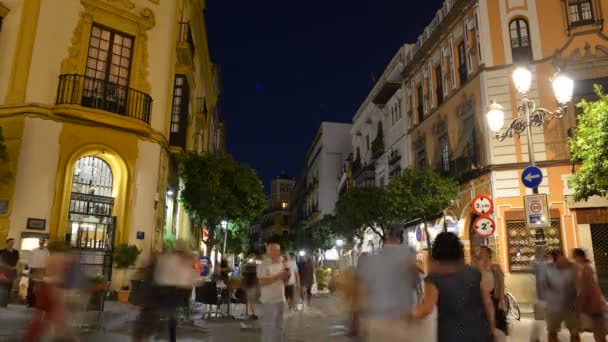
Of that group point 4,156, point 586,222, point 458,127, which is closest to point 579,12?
point 458,127

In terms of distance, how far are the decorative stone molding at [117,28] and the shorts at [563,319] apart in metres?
14.4

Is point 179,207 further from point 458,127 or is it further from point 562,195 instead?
point 562,195

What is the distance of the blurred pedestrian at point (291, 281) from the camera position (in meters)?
14.0

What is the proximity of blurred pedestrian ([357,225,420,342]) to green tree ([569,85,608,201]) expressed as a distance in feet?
40.2

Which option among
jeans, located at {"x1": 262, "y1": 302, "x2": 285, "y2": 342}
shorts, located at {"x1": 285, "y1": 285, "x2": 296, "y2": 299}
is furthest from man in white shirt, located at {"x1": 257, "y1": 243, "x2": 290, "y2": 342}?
shorts, located at {"x1": 285, "y1": 285, "x2": 296, "y2": 299}

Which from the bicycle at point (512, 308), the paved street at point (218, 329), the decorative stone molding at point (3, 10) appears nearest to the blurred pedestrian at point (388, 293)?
the paved street at point (218, 329)

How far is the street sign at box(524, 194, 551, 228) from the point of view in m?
10.9

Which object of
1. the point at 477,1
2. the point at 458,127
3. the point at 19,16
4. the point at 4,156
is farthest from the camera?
the point at 458,127

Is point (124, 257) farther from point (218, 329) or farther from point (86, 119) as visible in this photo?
point (218, 329)

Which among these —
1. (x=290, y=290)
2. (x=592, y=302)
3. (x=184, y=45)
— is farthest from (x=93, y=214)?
(x=592, y=302)

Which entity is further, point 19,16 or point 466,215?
point 466,215

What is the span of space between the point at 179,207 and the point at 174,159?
398 centimetres

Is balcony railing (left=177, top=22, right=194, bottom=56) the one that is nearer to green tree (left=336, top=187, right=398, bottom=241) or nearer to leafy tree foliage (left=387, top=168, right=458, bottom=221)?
leafy tree foliage (left=387, top=168, right=458, bottom=221)

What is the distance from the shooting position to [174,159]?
20500mm
